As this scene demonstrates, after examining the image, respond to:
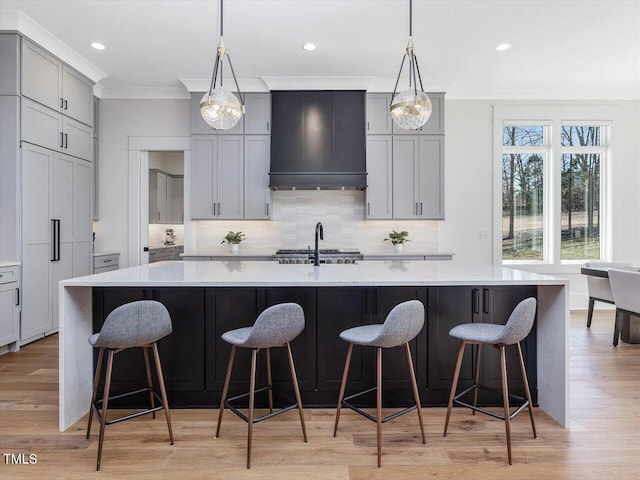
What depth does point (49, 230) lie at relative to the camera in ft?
13.5

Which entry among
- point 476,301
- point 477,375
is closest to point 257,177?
point 476,301

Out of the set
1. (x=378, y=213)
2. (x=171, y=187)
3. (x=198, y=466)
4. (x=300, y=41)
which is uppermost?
(x=300, y=41)

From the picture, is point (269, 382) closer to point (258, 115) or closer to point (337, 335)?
point (337, 335)

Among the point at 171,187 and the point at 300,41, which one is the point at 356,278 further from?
the point at 171,187

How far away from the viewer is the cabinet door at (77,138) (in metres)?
4.39

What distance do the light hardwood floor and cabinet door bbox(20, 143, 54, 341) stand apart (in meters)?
1.35

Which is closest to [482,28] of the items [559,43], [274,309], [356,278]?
[559,43]

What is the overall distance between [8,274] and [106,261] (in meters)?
1.64

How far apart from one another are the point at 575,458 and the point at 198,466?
192 centimetres

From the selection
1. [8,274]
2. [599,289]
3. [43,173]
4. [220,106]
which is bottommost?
[599,289]

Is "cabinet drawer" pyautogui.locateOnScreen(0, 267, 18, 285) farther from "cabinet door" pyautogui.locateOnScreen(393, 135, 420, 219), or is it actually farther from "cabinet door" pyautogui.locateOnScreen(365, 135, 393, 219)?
"cabinet door" pyautogui.locateOnScreen(393, 135, 420, 219)

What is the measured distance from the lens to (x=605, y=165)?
18.7 feet

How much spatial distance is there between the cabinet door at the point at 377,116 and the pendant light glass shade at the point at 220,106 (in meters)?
2.71

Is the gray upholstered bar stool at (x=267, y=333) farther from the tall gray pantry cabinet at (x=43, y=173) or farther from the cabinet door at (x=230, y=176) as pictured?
the cabinet door at (x=230, y=176)
